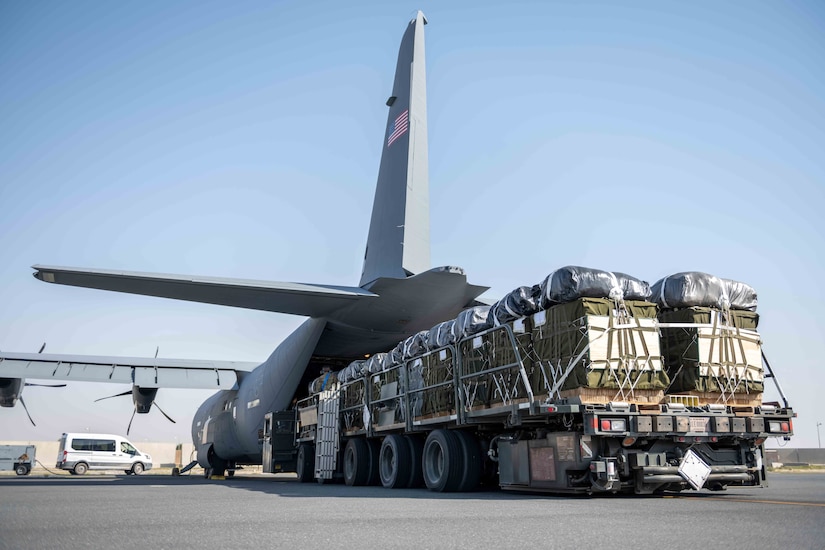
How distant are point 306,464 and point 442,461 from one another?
774 centimetres

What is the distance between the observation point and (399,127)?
60.7 feet

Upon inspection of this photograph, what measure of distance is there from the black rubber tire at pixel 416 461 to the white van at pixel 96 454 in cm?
2744

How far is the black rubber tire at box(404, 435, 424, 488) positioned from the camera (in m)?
13.6

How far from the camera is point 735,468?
32.3ft

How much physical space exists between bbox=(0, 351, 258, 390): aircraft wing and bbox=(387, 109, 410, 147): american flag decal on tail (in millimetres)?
11535

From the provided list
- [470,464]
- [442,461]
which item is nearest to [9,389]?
[442,461]

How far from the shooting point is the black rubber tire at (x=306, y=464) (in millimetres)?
18797

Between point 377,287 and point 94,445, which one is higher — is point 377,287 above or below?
above

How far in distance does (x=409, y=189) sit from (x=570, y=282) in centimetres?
865

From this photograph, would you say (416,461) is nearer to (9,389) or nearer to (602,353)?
(602,353)

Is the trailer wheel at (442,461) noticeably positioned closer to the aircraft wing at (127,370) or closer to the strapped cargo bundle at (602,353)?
the strapped cargo bundle at (602,353)

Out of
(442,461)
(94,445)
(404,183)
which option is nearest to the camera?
(442,461)

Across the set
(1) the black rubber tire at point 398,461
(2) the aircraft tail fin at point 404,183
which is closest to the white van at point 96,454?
(2) the aircraft tail fin at point 404,183

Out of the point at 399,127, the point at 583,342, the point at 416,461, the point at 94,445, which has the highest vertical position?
the point at 399,127
